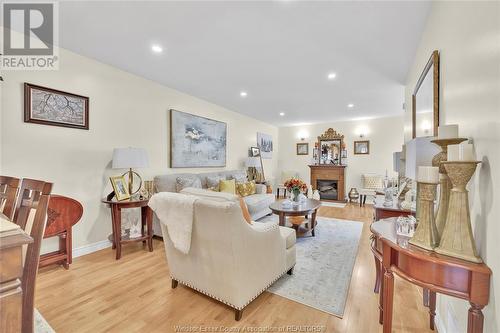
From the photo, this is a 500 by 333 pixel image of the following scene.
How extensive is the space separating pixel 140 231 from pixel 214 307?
5.98 feet

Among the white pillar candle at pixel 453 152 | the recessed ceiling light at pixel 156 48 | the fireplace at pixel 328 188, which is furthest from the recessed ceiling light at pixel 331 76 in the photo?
the fireplace at pixel 328 188

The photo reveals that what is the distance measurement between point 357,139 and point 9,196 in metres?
7.19

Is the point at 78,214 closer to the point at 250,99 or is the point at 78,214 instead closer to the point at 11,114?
the point at 11,114

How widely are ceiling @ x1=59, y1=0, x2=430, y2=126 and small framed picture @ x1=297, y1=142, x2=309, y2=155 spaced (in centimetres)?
340

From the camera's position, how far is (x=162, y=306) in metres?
1.90

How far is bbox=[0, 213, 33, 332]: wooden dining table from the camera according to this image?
29.6 inches

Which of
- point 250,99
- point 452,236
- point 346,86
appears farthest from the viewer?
point 250,99

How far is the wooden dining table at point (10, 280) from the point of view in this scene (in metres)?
0.75

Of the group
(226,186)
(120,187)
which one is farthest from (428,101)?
(120,187)

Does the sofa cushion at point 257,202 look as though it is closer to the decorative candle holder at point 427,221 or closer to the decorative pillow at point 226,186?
the decorative pillow at point 226,186

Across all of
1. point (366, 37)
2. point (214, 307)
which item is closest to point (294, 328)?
point (214, 307)

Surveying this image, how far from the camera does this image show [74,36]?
2426mm

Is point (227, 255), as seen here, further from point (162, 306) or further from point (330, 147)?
point (330, 147)

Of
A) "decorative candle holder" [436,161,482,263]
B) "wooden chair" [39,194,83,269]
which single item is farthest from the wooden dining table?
"wooden chair" [39,194,83,269]
